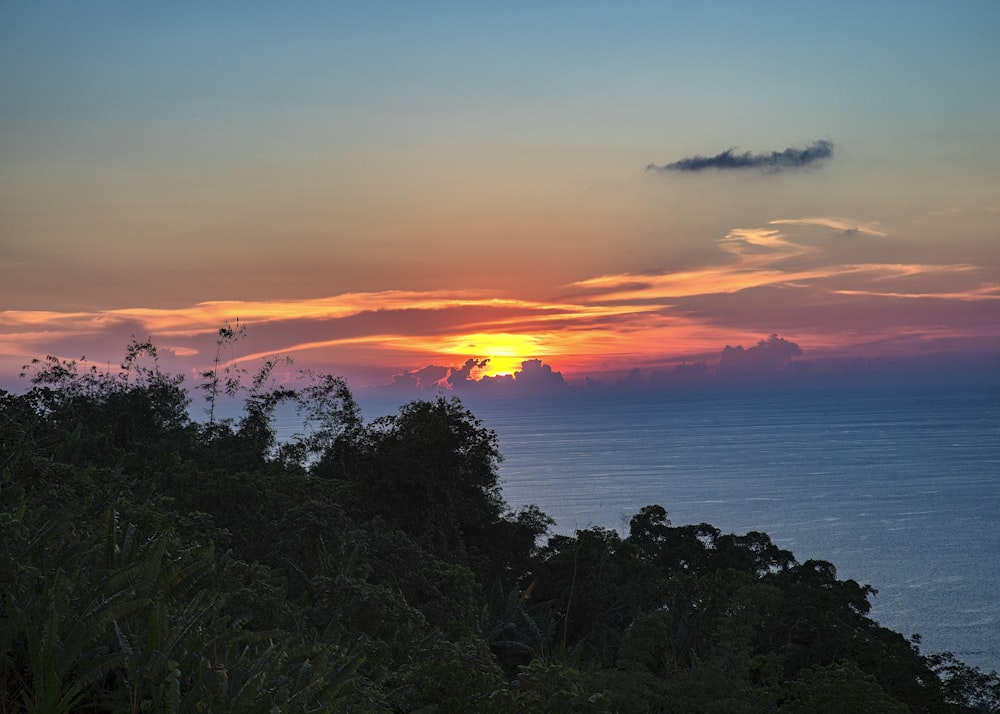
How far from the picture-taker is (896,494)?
95438 mm

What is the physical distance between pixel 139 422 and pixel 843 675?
69.4 ft

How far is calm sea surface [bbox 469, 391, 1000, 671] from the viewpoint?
192 ft

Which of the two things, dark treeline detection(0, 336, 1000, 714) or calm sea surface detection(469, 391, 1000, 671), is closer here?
dark treeline detection(0, 336, 1000, 714)

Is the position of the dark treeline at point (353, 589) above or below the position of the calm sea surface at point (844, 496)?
above

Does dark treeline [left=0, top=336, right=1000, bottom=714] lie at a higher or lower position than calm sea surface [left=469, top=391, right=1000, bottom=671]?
higher

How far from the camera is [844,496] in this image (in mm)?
94500

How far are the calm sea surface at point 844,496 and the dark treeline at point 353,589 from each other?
88.6 ft

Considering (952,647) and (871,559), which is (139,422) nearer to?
(952,647)

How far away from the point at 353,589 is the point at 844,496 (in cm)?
8846

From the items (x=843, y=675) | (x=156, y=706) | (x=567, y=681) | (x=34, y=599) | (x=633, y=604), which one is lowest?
(x=633, y=604)

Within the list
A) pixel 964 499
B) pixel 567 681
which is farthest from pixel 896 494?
pixel 567 681

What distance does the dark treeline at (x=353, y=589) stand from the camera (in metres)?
5.78

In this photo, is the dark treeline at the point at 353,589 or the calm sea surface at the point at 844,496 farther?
the calm sea surface at the point at 844,496

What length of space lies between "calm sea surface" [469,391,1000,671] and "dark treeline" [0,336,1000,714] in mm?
27019
